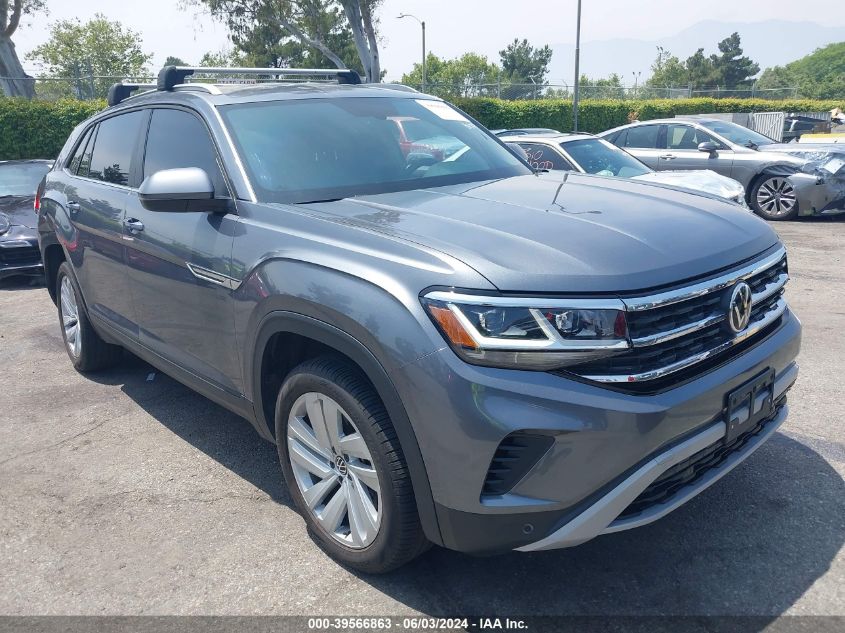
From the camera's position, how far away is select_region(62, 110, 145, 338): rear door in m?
4.24

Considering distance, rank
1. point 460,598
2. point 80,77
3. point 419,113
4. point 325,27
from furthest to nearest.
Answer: point 325,27, point 80,77, point 419,113, point 460,598

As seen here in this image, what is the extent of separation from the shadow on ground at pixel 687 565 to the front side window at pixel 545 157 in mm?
5413

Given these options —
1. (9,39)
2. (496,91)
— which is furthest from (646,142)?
(9,39)

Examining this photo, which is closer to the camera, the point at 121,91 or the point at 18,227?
the point at 121,91

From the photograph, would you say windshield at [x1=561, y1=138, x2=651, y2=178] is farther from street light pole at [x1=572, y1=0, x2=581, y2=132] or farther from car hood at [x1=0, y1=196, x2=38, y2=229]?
street light pole at [x1=572, y1=0, x2=581, y2=132]

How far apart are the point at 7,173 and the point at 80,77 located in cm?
1429

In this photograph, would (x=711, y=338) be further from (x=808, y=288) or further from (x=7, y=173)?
(x=7, y=173)

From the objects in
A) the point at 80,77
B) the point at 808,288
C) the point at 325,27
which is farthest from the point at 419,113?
the point at 325,27

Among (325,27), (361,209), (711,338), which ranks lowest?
(711,338)

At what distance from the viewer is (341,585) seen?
9.33 ft

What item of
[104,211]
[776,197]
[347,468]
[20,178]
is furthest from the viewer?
[776,197]

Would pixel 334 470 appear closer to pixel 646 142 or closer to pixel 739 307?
pixel 739 307

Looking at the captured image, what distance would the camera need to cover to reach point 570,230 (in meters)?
2.67

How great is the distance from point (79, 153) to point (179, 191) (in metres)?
2.46
